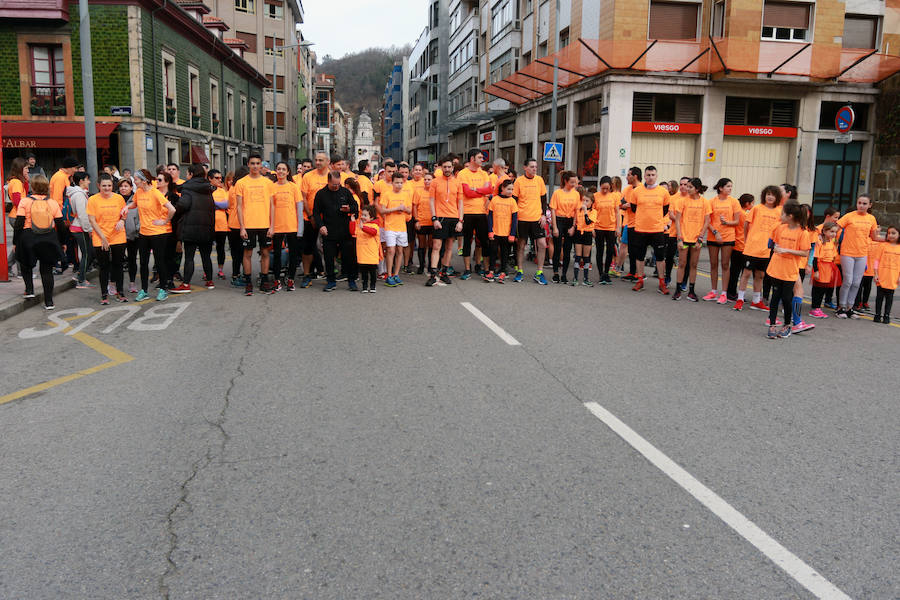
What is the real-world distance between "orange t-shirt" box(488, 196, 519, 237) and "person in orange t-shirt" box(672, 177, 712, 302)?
2.57 metres

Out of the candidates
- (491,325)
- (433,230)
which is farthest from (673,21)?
(491,325)

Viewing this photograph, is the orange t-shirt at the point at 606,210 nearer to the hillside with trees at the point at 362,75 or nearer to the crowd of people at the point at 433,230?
the crowd of people at the point at 433,230

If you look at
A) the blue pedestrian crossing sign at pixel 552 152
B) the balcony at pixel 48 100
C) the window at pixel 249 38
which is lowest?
the blue pedestrian crossing sign at pixel 552 152

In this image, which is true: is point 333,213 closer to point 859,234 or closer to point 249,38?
point 859,234

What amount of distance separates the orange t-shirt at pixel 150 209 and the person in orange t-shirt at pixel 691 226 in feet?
24.0

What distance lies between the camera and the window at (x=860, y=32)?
91.1 ft

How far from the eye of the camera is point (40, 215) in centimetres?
938

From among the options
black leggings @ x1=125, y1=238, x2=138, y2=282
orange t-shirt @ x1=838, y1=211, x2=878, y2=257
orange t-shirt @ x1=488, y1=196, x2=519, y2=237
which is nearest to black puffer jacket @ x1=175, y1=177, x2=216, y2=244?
black leggings @ x1=125, y1=238, x2=138, y2=282

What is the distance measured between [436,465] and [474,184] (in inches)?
326

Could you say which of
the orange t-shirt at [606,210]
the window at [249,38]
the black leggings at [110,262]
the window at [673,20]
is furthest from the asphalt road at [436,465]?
the window at [249,38]

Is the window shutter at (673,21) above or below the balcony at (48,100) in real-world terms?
above

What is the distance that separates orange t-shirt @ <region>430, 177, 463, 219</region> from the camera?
39.1ft

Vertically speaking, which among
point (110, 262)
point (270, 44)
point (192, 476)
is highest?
point (270, 44)

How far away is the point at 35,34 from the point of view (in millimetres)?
25422
